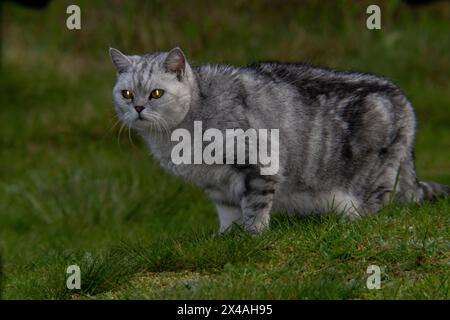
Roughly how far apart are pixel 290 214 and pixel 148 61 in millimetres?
1954

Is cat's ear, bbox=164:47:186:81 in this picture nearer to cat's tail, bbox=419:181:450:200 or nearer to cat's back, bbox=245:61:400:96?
cat's back, bbox=245:61:400:96

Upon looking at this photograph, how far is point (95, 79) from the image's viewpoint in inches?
664

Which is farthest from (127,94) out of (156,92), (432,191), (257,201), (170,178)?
(170,178)

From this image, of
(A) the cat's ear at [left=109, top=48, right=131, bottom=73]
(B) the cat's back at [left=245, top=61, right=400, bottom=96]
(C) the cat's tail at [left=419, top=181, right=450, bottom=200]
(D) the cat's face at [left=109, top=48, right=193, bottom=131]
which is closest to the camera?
(D) the cat's face at [left=109, top=48, right=193, bottom=131]

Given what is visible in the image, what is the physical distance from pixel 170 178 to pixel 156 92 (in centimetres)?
460

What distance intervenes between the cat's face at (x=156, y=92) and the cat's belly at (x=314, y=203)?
4.21 feet

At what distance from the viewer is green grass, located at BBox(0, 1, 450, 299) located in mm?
6828

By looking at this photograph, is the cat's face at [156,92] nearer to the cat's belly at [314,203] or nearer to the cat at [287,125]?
the cat at [287,125]

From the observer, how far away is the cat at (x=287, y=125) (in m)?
7.75

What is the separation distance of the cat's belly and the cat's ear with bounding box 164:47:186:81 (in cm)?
149

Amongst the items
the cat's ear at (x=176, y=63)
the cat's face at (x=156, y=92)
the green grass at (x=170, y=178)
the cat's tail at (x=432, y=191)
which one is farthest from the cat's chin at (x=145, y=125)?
the cat's tail at (x=432, y=191)

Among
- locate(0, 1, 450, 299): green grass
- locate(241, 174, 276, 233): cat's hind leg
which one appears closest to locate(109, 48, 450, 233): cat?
locate(241, 174, 276, 233): cat's hind leg
